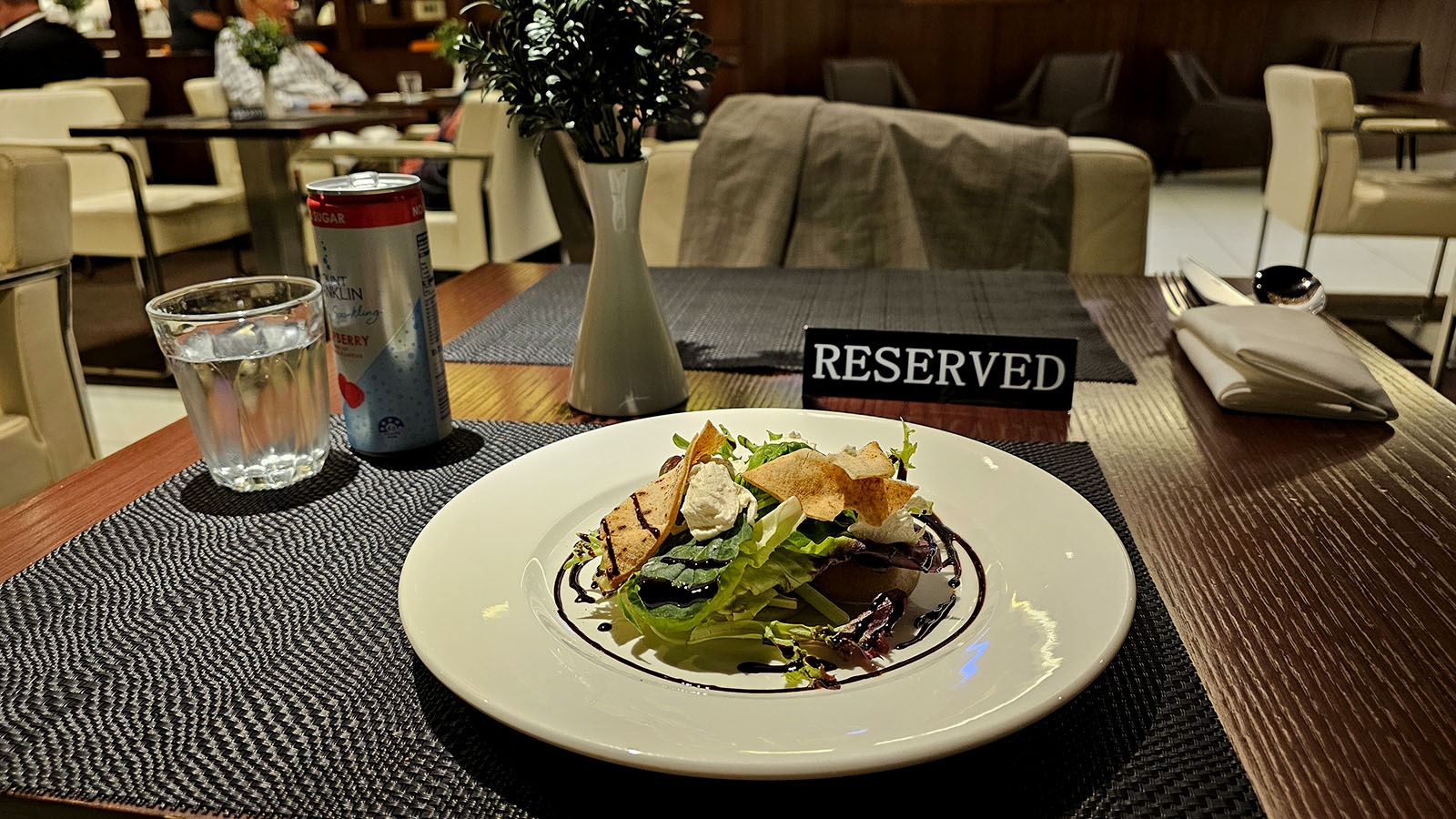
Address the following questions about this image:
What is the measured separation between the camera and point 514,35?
68 centimetres

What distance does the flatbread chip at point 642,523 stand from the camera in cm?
43

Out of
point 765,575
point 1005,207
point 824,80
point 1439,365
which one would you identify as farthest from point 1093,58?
point 765,575

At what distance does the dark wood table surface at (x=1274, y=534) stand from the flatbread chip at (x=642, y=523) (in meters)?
0.20

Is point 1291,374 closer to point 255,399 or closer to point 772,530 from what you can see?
point 772,530

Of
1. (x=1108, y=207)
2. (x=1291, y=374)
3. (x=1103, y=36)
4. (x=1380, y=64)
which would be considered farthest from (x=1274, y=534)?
(x=1380, y=64)

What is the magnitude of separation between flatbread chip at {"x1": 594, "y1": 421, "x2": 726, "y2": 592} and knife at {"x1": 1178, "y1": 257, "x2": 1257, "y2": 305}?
75 centimetres

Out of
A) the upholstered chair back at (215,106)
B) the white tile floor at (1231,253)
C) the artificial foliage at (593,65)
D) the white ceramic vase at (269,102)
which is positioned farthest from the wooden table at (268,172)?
the artificial foliage at (593,65)

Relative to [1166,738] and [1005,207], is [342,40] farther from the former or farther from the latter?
[1166,738]

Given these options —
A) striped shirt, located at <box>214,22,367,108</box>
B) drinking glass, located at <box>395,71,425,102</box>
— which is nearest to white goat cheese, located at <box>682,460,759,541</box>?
striped shirt, located at <box>214,22,367,108</box>

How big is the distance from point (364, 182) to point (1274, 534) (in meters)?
0.62

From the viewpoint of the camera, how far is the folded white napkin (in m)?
0.72

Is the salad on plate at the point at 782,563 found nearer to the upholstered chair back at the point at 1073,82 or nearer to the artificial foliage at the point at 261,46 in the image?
the artificial foliage at the point at 261,46

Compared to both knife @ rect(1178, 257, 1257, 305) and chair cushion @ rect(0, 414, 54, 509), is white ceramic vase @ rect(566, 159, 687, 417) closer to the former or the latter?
knife @ rect(1178, 257, 1257, 305)

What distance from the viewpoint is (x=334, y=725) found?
1.28 ft
